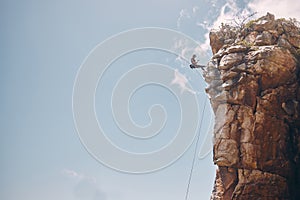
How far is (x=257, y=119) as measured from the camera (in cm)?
3047

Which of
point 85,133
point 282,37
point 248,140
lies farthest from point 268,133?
point 85,133

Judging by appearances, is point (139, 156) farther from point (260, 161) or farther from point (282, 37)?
point (282, 37)

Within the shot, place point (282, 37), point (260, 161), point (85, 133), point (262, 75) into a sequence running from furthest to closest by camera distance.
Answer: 1. point (85, 133)
2. point (282, 37)
3. point (262, 75)
4. point (260, 161)

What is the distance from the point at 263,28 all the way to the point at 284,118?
11.1 metres

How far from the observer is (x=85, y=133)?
38375 millimetres

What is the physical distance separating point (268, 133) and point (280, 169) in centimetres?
362

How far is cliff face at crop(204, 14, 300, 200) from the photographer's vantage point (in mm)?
29375

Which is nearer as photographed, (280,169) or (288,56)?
(280,169)

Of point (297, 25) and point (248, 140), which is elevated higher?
point (297, 25)

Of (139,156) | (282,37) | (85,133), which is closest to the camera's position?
(282,37)

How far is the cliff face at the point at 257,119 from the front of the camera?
96.4ft

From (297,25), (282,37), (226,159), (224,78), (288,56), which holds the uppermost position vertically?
(297,25)

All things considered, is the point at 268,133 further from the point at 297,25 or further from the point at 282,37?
the point at 297,25

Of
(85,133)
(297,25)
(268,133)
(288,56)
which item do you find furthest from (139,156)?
(297,25)
